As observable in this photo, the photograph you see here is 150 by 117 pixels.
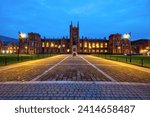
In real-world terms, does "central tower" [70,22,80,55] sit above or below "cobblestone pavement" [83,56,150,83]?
above

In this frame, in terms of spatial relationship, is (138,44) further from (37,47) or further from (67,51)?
(37,47)

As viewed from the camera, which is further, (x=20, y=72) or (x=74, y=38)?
(x=74, y=38)

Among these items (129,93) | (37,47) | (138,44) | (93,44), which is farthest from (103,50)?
(129,93)

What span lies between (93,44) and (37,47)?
37665mm

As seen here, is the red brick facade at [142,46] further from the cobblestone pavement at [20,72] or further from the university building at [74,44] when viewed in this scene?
the cobblestone pavement at [20,72]

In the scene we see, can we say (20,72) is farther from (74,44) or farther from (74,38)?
(74,38)

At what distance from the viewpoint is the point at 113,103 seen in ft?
21.5

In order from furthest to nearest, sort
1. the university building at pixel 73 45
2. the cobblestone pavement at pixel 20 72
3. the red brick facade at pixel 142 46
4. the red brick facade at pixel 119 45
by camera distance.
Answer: the red brick facade at pixel 142 46 → the university building at pixel 73 45 → the red brick facade at pixel 119 45 → the cobblestone pavement at pixel 20 72

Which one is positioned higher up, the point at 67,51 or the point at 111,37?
the point at 111,37

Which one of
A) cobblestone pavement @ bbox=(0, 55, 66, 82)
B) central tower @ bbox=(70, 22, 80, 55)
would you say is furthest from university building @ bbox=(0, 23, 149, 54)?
cobblestone pavement @ bbox=(0, 55, 66, 82)

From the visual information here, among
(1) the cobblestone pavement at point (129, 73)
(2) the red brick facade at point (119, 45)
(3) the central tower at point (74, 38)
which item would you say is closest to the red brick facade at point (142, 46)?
(2) the red brick facade at point (119, 45)

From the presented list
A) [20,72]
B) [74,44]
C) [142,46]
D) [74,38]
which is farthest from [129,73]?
[142,46]

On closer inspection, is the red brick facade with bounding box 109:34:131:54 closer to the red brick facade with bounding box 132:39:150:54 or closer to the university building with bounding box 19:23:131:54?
the university building with bounding box 19:23:131:54

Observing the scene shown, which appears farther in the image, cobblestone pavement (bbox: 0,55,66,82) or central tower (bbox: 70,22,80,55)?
central tower (bbox: 70,22,80,55)
